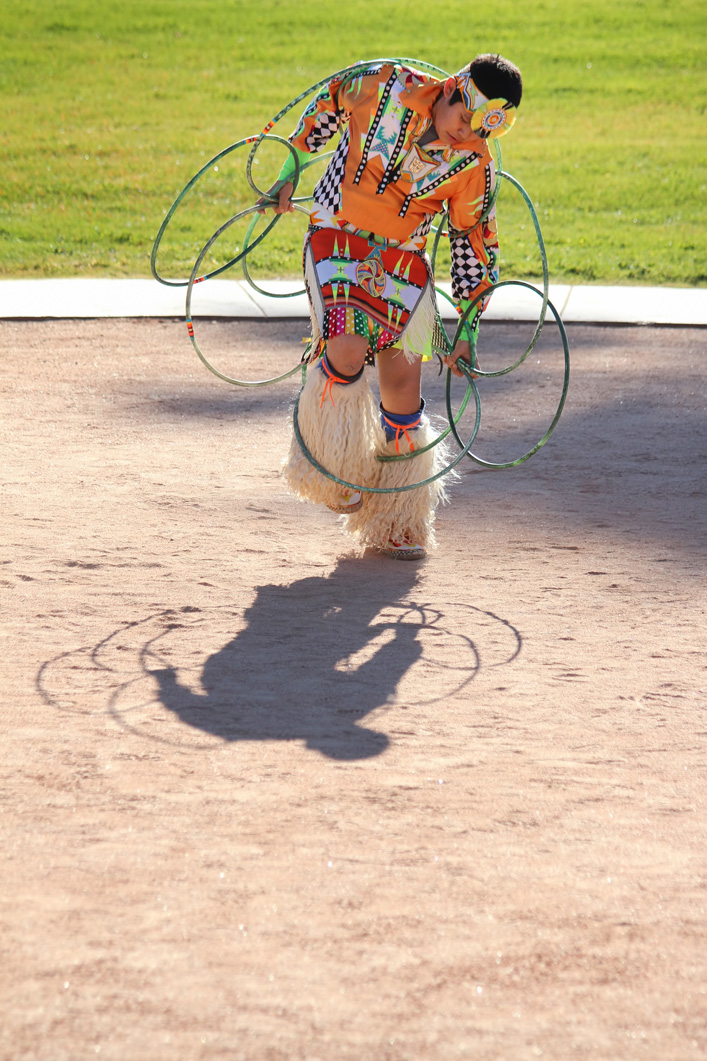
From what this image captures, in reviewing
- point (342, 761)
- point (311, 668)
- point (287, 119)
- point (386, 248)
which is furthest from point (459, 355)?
Answer: point (287, 119)

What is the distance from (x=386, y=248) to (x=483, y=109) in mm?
571

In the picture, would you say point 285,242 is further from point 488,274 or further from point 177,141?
point 488,274

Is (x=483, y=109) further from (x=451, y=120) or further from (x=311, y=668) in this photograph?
(x=311, y=668)

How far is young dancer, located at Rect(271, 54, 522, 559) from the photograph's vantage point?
12.3ft

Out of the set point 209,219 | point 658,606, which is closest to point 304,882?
point 658,606

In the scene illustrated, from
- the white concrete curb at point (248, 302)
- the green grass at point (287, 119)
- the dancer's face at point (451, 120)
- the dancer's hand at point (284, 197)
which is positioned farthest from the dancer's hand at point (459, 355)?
the green grass at point (287, 119)

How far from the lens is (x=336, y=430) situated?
4105mm

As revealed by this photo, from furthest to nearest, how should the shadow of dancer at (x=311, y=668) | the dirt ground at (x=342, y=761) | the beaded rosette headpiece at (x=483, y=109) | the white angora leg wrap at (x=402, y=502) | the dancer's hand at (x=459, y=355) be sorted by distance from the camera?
the white angora leg wrap at (x=402, y=502)
the dancer's hand at (x=459, y=355)
the beaded rosette headpiece at (x=483, y=109)
the shadow of dancer at (x=311, y=668)
the dirt ground at (x=342, y=761)

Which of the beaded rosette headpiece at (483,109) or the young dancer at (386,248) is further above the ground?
the beaded rosette headpiece at (483,109)

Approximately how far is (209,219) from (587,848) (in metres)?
8.59

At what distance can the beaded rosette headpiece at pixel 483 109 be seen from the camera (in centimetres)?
363

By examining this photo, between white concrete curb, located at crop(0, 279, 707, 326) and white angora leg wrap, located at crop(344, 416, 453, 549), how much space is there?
3255 mm

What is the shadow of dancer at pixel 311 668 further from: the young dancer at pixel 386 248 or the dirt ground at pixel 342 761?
the young dancer at pixel 386 248

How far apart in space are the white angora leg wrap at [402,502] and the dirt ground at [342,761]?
5.3 inches
